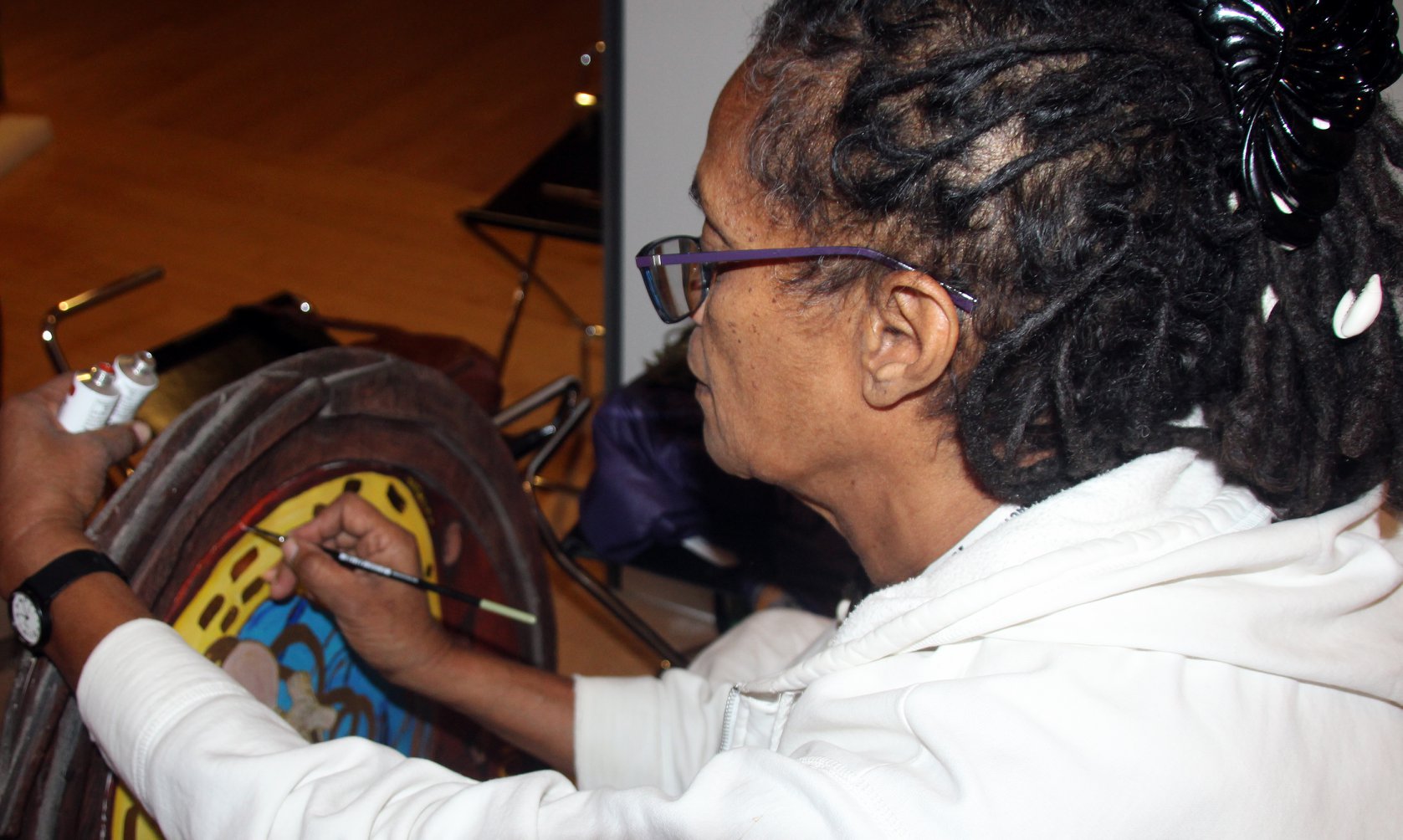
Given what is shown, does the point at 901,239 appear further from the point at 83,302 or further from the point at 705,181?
the point at 83,302

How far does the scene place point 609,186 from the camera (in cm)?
221

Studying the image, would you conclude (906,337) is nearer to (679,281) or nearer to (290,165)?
(679,281)

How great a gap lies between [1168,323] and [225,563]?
886 millimetres

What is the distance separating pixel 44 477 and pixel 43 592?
0.12 meters

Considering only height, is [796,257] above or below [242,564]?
Result: above

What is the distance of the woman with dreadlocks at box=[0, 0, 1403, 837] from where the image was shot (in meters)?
0.85

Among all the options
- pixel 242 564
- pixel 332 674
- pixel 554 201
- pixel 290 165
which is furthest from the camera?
pixel 290 165

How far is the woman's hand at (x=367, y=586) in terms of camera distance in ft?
3.95

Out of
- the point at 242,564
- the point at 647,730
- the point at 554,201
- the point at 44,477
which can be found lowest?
the point at 647,730

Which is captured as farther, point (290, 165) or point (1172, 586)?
point (290, 165)

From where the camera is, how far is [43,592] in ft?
3.20

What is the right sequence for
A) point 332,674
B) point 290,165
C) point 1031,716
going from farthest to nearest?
1. point 290,165
2. point 332,674
3. point 1031,716

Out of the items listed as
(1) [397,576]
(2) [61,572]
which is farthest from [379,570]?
(2) [61,572]

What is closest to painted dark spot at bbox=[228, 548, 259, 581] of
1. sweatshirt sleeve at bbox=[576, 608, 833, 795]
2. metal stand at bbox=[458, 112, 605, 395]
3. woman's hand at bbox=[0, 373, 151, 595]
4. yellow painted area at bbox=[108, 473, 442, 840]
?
yellow painted area at bbox=[108, 473, 442, 840]
